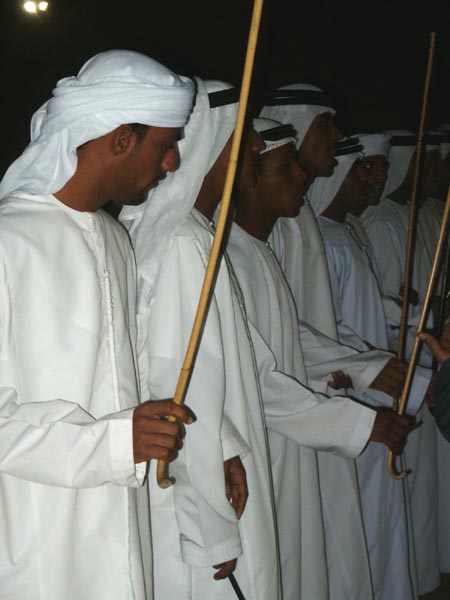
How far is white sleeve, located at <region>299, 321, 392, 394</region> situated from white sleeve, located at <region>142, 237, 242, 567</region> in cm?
97

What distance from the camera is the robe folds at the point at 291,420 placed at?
8.58ft

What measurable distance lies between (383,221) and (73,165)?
2.97 m

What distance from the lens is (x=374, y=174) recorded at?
444 cm

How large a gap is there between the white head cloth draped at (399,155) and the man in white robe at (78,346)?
3.02 m

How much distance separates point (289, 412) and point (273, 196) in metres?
0.77

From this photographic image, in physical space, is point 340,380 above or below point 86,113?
below

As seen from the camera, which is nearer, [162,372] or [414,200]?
[162,372]

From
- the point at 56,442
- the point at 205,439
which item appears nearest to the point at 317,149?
the point at 205,439

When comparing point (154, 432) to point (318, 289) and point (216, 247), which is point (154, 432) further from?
point (318, 289)

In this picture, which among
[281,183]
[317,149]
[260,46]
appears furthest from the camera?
[260,46]

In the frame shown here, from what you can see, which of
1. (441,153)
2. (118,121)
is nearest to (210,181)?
(118,121)

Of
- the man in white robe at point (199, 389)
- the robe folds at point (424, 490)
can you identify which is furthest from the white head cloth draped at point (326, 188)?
the man in white robe at point (199, 389)

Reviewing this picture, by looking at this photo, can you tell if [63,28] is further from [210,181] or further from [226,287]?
[226,287]

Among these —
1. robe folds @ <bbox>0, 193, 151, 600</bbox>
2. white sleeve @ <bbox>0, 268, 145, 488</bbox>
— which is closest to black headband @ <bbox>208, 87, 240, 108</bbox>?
robe folds @ <bbox>0, 193, 151, 600</bbox>
